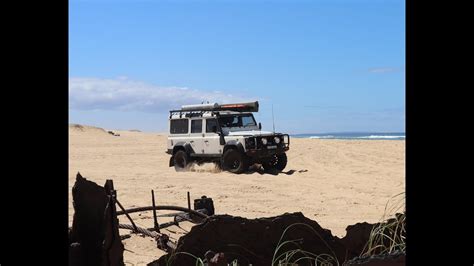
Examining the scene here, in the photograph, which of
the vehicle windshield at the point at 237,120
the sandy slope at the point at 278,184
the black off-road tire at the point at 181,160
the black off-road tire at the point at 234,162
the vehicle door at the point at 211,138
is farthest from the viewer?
the black off-road tire at the point at 181,160

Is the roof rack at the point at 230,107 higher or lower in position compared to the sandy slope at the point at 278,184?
higher

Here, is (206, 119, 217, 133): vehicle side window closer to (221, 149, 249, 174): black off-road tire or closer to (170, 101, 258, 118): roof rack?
(170, 101, 258, 118): roof rack

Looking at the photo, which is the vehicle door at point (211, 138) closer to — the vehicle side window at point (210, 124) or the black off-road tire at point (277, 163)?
the vehicle side window at point (210, 124)

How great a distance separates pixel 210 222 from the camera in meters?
3.74

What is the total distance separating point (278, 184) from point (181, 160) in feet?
13.3

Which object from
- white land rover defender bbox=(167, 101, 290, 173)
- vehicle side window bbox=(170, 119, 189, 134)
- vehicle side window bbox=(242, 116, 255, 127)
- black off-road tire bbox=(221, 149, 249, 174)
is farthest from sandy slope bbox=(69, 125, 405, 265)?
vehicle side window bbox=(242, 116, 255, 127)

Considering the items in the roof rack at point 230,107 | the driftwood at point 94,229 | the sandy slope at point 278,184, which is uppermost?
the roof rack at point 230,107

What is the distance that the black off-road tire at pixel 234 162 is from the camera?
14.9 m

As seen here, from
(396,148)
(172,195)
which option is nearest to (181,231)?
(172,195)

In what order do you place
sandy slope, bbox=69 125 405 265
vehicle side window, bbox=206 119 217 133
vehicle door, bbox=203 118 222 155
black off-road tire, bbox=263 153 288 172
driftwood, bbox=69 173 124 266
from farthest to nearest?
black off-road tire, bbox=263 153 288 172
vehicle side window, bbox=206 119 217 133
vehicle door, bbox=203 118 222 155
sandy slope, bbox=69 125 405 265
driftwood, bbox=69 173 124 266

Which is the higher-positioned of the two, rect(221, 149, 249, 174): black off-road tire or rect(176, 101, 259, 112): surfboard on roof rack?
rect(176, 101, 259, 112): surfboard on roof rack

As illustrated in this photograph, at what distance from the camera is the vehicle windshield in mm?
15672

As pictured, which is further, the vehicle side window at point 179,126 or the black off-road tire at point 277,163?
the vehicle side window at point 179,126

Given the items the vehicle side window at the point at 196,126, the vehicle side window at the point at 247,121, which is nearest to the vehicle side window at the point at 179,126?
the vehicle side window at the point at 196,126
